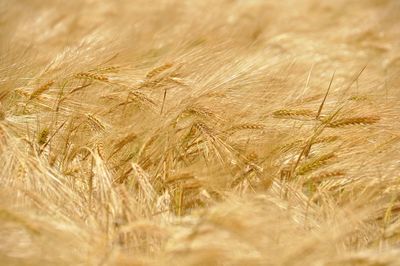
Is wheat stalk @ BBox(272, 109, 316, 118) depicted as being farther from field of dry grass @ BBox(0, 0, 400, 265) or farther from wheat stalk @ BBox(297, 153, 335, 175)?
wheat stalk @ BBox(297, 153, 335, 175)

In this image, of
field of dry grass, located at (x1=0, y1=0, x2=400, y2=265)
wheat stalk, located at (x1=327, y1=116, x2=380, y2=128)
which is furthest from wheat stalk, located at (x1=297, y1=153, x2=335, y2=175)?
wheat stalk, located at (x1=327, y1=116, x2=380, y2=128)

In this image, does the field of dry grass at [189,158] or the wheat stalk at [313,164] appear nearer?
the field of dry grass at [189,158]

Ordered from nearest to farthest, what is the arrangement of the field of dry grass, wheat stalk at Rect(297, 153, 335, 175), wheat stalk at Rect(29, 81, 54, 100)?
the field of dry grass → wheat stalk at Rect(297, 153, 335, 175) → wheat stalk at Rect(29, 81, 54, 100)

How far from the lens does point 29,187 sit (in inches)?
58.9

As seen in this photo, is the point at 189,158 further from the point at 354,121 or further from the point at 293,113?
the point at 354,121

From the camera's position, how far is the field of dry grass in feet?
4.21

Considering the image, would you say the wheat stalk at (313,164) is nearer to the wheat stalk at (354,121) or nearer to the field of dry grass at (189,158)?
the field of dry grass at (189,158)

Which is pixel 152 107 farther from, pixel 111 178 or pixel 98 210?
pixel 98 210

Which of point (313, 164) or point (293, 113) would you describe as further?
point (293, 113)

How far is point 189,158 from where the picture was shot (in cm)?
188

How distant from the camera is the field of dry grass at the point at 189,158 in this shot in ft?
4.21

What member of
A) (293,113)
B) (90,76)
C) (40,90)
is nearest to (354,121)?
(293,113)

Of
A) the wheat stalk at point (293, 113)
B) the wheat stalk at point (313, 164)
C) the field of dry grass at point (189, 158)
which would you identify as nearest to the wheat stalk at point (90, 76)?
the field of dry grass at point (189, 158)

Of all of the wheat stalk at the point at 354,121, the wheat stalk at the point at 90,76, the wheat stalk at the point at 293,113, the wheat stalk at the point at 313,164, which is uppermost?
the wheat stalk at the point at 90,76
